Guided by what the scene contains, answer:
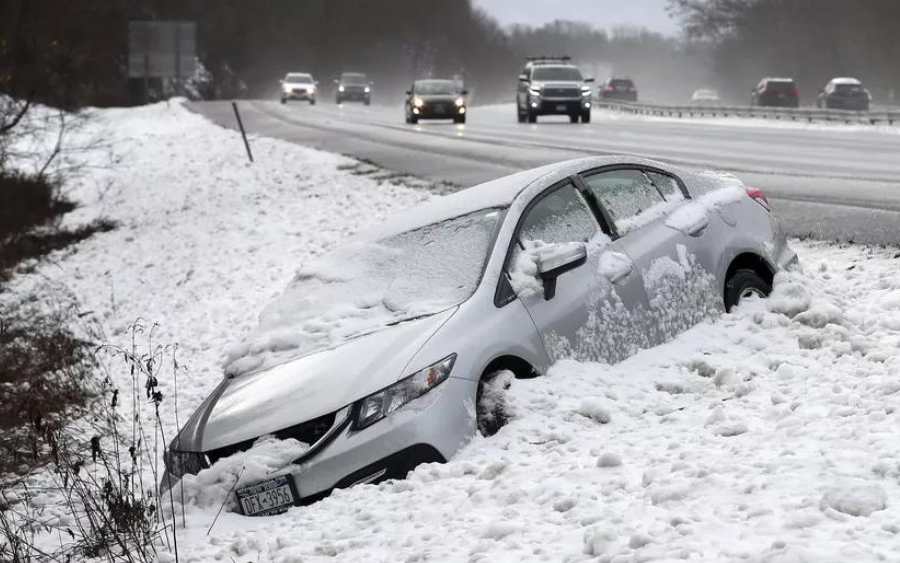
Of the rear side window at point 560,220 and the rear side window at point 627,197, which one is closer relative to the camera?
the rear side window at point 560,220

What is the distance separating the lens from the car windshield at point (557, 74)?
128 ft

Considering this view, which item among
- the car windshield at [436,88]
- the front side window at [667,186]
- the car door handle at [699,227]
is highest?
the car windshield at [436,88]

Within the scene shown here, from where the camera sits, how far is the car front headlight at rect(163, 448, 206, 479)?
20.5 feet

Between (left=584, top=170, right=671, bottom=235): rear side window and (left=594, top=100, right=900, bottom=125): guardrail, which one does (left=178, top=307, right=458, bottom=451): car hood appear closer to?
(left=584, top=170, right=671, bottom=235): rear side window

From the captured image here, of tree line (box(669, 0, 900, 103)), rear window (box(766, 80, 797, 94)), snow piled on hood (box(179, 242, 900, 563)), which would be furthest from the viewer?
tree line (box(669, 0, 900, 103))

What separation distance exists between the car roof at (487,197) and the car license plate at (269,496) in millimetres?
2299

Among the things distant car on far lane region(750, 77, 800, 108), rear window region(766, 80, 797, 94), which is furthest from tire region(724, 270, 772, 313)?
rear window region(766, 80, 797, 94)

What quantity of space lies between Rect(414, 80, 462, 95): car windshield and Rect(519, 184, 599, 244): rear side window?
35563 millimetres

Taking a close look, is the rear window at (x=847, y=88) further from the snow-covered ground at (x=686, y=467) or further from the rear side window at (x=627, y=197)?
the rear side window at (x=627, y=197)

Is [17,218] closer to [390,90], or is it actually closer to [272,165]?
[272,165]

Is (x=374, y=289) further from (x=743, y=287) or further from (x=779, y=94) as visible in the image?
(x=779, y=94)

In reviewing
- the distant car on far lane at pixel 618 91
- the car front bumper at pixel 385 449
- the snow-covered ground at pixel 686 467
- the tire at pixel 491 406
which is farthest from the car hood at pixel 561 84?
the car front bumper at pixel 385 449

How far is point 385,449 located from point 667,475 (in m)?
1.35

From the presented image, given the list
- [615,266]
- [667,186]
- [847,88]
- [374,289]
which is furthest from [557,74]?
[374,289]
